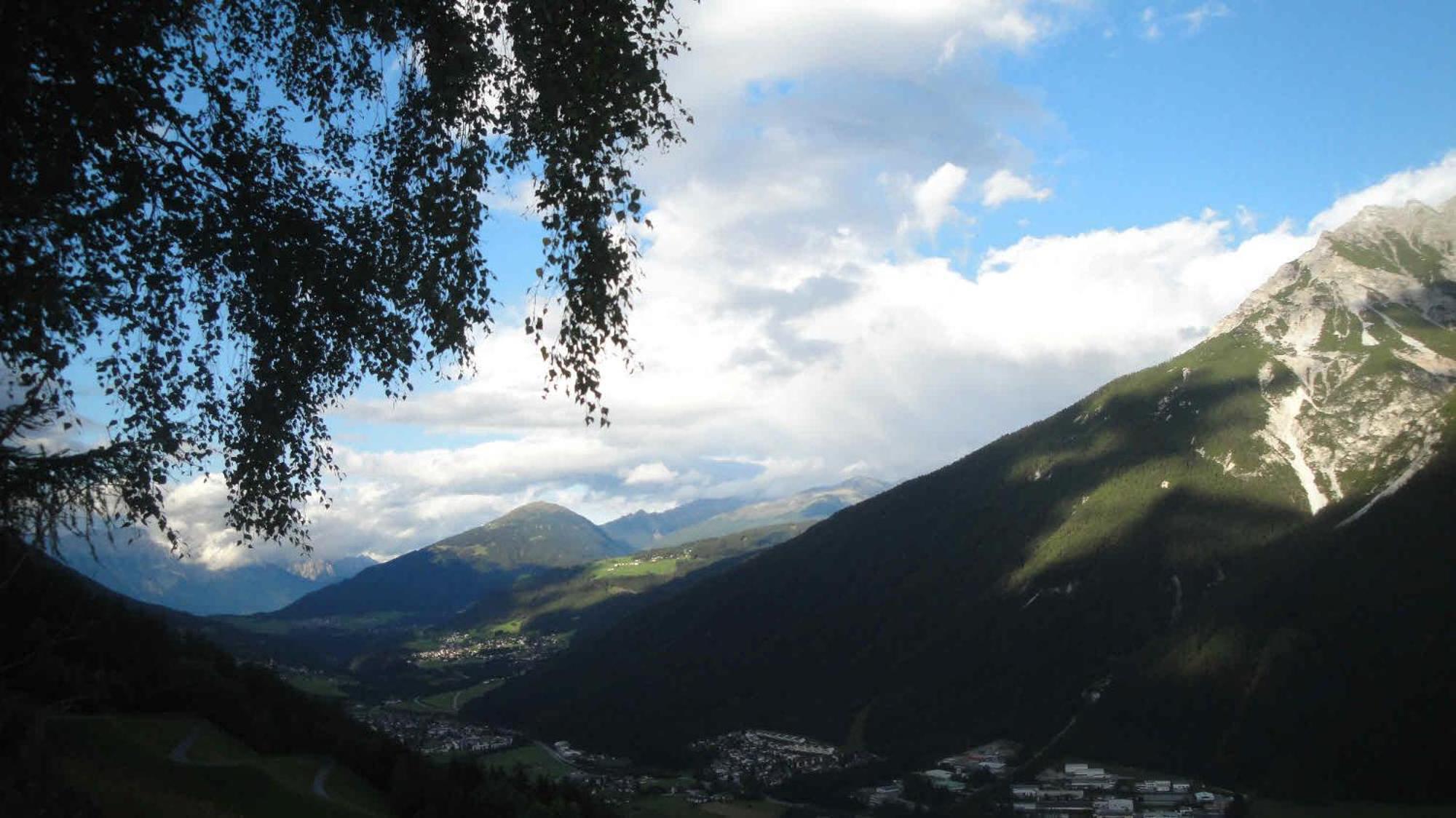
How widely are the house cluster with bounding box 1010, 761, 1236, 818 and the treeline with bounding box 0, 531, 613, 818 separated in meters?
60.3

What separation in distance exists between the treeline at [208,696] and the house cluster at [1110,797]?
60.3 meters

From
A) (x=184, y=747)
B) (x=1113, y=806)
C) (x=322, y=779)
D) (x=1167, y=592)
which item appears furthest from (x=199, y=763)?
(x=1167, y=592)

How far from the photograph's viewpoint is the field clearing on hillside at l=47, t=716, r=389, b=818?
606 inches

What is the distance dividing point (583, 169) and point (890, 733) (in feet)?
422

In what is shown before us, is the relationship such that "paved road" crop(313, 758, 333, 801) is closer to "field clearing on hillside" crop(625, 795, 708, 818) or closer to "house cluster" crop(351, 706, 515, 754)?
"field clearing on hillside" crop(625, 795, 708, 818)

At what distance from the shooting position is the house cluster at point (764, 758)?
4065 inches

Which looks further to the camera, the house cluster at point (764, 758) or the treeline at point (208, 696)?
the house cluster at point (764, 758)

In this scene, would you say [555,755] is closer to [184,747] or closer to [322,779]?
[322,779]

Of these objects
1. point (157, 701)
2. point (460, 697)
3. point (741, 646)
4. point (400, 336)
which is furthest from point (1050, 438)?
point (400, 336)

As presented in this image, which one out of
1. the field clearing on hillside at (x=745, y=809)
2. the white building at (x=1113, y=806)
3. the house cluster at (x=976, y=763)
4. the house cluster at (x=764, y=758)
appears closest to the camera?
the field clearing on hillside at (x=745, y=809)

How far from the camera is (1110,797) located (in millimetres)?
84188

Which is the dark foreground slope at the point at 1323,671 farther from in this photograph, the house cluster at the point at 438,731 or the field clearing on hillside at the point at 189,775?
the field clearing on hillside at the point at 189,775

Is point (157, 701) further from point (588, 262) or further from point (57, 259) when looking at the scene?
point (588, 262)

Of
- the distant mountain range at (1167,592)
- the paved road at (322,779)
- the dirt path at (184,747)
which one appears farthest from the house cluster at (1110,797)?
the dirt path at (184,747)
